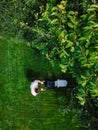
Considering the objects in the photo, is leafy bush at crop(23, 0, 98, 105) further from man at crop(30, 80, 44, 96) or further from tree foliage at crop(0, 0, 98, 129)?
man at crop(30, 80, 44, 96)

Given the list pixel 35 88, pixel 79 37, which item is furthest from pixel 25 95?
pixel 79 37

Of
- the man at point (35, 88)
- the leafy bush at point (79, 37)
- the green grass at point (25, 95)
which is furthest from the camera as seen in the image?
the man at point (35, 88)

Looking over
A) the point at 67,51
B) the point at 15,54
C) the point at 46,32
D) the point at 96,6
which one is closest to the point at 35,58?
the point at 15,54

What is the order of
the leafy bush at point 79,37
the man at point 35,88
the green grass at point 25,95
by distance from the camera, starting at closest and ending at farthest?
the leafy bush at point 79,37, the green grass at point 25,95, the man at point 35,88

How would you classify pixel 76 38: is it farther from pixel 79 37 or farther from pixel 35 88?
pixel 35 88

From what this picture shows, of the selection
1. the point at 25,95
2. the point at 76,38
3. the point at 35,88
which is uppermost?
the point at 76,38

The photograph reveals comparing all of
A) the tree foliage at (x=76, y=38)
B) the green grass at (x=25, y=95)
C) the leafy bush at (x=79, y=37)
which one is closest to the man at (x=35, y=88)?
the green grass at (x=25, y=95)

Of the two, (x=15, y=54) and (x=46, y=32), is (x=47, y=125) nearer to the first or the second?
(x=15, y=54)

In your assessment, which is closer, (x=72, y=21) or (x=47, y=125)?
(x=72, y=21)

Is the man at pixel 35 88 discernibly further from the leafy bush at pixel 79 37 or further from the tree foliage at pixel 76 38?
the leafy bush at pixel 79 37
